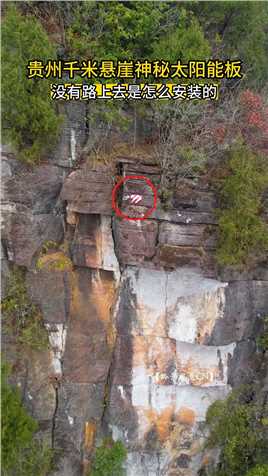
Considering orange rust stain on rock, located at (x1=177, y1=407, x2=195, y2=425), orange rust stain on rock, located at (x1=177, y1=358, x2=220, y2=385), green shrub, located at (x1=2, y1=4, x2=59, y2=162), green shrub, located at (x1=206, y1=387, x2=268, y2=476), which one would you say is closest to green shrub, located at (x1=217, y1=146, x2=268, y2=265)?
orange rust stain on rock, located at (x1=177, y1=358, x2=220, y2=385)

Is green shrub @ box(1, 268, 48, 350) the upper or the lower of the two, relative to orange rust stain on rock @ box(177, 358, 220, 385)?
upper

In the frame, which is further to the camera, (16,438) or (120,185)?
(120,185)

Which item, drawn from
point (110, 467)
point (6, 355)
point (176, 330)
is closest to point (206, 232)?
point (176, 330)

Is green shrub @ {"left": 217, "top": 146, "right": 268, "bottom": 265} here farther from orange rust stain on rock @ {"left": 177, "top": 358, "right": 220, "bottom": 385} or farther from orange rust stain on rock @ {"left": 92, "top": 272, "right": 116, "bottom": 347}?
orange rust stain on rock @ {"left": 177, "top": 358, "right": 220, "bottom": 385}

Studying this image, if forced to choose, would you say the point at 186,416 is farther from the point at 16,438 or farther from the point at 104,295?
the point at 16,438

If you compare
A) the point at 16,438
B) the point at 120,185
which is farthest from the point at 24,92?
the point at 16,438

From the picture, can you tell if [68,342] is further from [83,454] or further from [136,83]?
[136,83]
